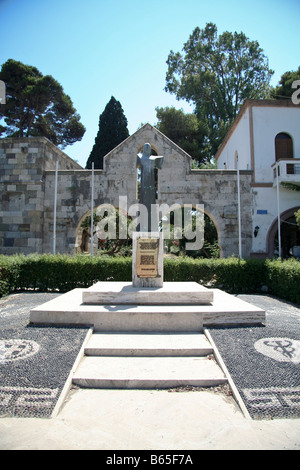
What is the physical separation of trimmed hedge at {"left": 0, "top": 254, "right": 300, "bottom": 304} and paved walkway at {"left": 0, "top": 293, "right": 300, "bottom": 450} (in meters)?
5.68

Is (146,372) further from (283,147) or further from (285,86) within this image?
(285,86)

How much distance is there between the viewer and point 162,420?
10.4ft

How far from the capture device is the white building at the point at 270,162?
1512 centimetres

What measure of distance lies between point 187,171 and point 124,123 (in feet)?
46.3

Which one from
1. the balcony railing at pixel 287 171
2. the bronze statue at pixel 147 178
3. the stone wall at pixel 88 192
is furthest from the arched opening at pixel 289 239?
the bronze statue at pixel 147 178

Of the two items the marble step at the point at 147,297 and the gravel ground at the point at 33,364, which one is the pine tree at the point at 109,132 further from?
the gravel ground at the point at 33,364

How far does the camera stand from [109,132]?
2659 centimetres

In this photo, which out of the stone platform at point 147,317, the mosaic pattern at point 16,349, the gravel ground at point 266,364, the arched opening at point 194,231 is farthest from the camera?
the arched opening at point 194,231

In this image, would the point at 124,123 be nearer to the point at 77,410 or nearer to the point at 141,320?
the point at 141,320

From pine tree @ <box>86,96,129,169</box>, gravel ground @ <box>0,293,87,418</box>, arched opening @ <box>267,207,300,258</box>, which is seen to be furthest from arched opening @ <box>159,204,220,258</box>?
gravel ground @ <box>0,293,87,418</box>

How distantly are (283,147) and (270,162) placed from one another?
1.22m

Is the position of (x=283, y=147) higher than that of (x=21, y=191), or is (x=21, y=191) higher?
(x=283, y=147)

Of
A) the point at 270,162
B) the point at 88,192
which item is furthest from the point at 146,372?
the point at 270,162

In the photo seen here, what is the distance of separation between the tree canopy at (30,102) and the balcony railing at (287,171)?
2131 cm
